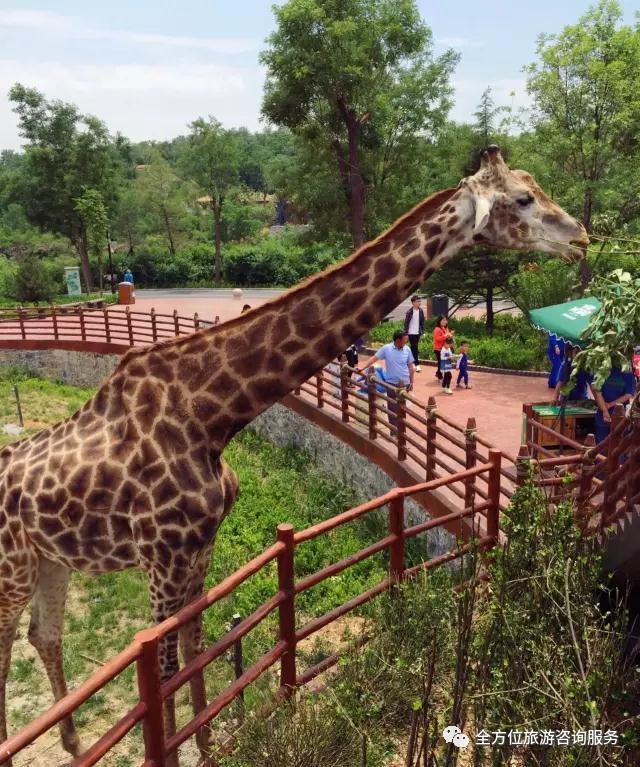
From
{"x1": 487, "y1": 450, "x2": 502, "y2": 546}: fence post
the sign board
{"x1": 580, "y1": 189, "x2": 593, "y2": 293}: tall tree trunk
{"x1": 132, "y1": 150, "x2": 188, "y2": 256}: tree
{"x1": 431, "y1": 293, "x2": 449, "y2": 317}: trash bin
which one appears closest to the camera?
{"x1": 487, "y1": 450, "x2": 502, "y2": 546}: fence post

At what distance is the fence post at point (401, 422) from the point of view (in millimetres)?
9211

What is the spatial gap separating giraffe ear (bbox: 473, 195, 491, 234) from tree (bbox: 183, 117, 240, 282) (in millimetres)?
35382

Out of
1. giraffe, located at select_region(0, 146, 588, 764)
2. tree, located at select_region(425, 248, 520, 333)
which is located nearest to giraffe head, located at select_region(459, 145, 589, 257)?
giraffe, located at select_region(0, 146, 588, 764)

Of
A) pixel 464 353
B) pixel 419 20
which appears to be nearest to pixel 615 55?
pixel 419 20

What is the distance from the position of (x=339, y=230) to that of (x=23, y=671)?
1857 centimetres

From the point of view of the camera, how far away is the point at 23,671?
6891 mm

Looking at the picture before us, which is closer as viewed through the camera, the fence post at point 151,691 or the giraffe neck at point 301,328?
the fence post at point 151,691

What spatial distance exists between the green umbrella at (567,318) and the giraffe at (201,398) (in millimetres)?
3778

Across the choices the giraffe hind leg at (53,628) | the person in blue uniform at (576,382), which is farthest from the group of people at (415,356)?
the giraffe hind leg at (53,628)

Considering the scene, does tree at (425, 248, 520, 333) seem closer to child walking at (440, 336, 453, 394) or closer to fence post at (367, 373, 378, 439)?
child walking at (440, 336, 453, 394)

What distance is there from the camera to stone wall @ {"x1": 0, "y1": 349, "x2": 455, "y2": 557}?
9.23 metres

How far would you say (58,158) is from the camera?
33.7m

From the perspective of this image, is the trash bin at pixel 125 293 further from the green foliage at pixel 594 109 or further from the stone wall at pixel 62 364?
the green foliage at pixel 594 109

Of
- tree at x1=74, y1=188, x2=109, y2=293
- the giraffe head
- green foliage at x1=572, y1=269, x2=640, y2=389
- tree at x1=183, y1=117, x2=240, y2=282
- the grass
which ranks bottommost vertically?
the grass
